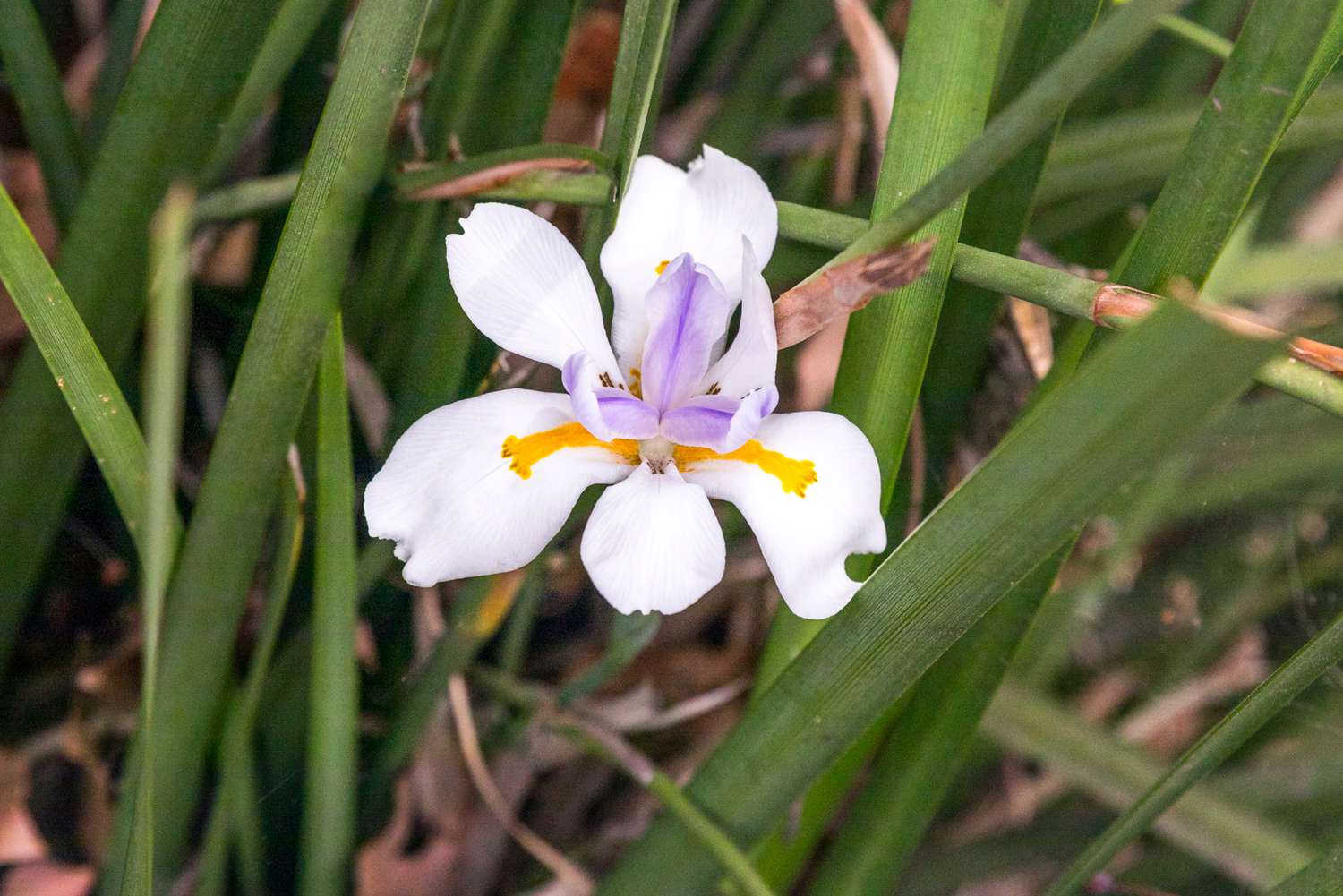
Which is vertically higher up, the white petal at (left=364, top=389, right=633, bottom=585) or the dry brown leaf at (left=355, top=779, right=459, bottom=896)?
the white petal at (left=364, top=389, right=633, bottom=585)

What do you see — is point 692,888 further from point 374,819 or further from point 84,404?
point 84,404

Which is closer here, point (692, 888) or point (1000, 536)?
point (1000, 536)

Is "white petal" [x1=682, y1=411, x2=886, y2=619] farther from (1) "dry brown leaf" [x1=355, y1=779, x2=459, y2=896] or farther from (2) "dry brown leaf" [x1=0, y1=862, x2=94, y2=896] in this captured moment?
(2) "dry brown leaf" [x1=0, y1=862, x2=94, y2=896]

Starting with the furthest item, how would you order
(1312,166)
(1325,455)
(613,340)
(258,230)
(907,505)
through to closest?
1. (1312,166)
2. (1325,455)
3. (258,230)
4. (907,505)
5. (613,340)

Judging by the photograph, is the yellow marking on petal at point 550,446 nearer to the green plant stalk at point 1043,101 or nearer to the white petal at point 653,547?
the white petal at point 653,547

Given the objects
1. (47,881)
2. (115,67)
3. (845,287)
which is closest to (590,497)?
(845,287)

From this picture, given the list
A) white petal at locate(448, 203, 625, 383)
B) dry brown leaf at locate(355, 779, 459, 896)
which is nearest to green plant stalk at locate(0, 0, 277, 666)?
white petal at locate(448, 203, 625, 383)

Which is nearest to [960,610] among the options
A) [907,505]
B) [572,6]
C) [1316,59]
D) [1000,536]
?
[1000,536]
